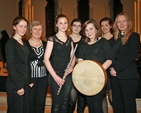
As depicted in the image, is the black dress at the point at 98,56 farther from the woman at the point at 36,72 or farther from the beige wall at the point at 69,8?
the beige wall at the point at 69,8

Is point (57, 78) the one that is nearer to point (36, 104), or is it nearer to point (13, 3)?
point (36, 104)

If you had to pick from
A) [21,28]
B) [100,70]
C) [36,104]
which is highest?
[21,28]

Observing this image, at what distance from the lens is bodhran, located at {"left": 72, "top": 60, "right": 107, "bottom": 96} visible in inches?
91.4

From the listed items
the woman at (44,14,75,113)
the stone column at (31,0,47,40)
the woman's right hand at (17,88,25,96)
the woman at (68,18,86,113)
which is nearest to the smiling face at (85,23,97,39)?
the woman at (44,14,75,113)

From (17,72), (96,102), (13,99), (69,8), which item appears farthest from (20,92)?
(69,8)

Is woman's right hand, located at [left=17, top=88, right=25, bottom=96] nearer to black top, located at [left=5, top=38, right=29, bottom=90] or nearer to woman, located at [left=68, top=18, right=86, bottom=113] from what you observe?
black top, located at [left=5, top=38, right=29, bottom=90]

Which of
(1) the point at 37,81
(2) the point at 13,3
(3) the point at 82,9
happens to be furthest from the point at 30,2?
(1) the point at 37,81

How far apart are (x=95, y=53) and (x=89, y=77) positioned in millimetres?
270

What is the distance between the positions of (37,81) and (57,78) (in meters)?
0.52

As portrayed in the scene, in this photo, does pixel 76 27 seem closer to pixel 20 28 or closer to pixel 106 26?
pixel 106 26

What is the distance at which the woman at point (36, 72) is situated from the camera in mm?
2822

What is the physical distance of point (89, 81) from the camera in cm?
241

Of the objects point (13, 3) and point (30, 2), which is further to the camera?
point (30, 2)

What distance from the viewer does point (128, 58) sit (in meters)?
2.56
